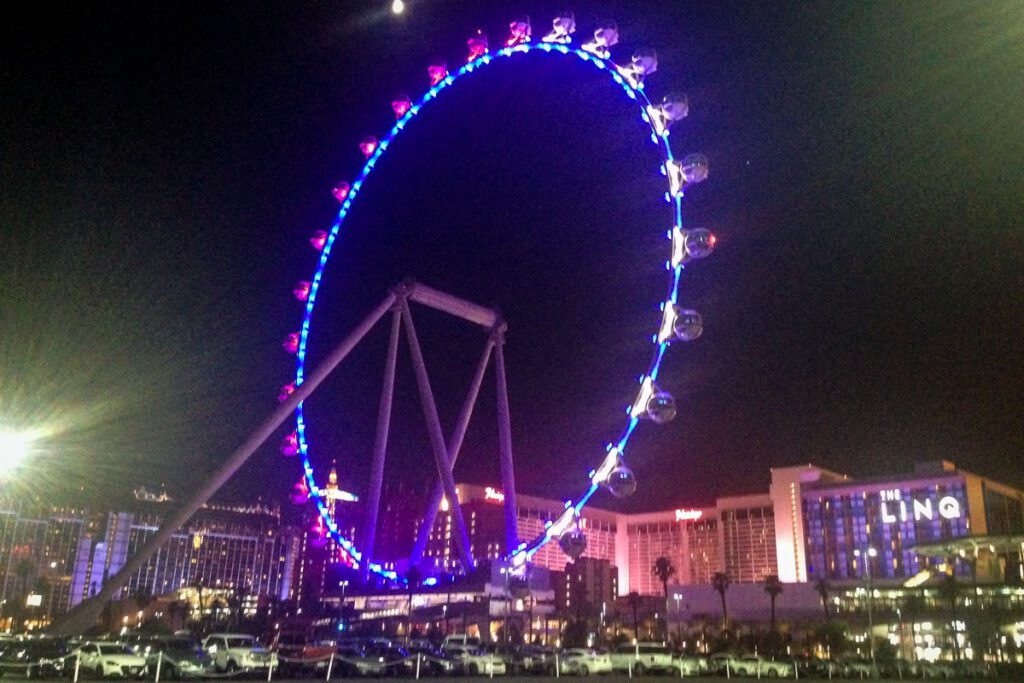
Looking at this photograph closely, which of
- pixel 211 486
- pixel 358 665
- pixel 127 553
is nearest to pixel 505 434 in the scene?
pixel 211 486

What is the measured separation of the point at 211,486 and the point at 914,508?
93.2 meters

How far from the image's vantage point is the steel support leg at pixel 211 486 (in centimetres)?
3688

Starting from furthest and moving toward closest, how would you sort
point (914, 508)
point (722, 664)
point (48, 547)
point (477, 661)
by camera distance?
point (48, 547), point (914, 508), point (722, 664), point (477, 661)

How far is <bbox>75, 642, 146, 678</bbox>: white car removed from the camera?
20984 millimetres

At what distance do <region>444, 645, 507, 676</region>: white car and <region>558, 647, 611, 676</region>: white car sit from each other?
2242 millimetres

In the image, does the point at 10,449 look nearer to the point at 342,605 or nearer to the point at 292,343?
the point at 292,343

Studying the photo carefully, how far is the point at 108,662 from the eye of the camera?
69.2ft

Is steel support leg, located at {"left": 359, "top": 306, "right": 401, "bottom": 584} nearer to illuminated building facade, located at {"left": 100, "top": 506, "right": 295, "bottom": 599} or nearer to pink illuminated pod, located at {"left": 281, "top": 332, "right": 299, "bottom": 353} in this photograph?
pink illuminated pod, located at {"left": 281, "top": 332, "right": 299, "bottom": 353}

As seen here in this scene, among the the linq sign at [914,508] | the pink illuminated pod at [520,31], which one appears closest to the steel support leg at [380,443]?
the pink illuminated pod at [520,31]

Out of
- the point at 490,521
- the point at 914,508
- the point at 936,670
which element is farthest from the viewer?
the point at 490,521

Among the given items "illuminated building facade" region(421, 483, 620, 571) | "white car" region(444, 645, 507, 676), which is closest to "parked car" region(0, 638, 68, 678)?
"white car" region(444, 645, 507, 676)

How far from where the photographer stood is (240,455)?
40.1 m

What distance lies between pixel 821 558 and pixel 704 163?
9850cm

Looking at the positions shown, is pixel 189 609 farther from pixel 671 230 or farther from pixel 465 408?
pixel 671 230
